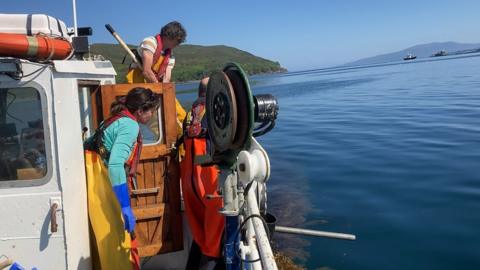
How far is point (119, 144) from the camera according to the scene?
371 cm

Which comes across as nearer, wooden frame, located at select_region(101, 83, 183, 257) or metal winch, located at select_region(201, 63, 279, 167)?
metal winch, located at select_region(201, 63, 279, 167)

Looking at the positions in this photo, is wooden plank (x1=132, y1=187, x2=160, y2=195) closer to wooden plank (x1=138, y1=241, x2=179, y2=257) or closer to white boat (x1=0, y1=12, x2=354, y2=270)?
wooden plank (x1=138, y1=241, x2=179, y2=257)

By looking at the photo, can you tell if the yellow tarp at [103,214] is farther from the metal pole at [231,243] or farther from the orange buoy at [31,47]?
the metal pole at [231,243]

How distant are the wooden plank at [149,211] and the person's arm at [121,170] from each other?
102cm

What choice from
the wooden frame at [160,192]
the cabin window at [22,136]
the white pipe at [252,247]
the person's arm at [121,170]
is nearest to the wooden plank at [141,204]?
the wooden frame at [160,192]

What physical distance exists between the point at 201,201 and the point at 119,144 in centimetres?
118

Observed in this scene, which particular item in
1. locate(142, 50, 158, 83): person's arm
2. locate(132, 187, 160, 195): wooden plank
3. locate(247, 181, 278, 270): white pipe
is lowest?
locate(132, 187, 160, 195): wooden plank

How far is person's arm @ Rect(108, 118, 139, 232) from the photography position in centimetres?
363

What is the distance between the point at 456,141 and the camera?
48.0 feet

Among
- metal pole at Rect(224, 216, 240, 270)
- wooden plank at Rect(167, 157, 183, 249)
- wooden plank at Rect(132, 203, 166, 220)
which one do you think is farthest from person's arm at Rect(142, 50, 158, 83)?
metal pole at Rect(224, 216, 240, 270)

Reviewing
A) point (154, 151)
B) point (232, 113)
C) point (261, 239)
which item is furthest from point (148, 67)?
point (261, 239)

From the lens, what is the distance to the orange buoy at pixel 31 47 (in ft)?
10.6

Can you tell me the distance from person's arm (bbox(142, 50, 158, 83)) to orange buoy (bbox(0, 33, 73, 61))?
69.5 inches

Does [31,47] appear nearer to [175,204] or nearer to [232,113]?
[232,113]
